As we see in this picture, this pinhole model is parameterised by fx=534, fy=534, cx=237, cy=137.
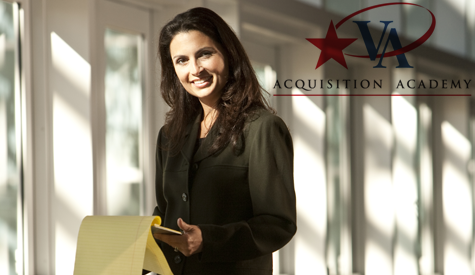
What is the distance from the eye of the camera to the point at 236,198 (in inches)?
47.9

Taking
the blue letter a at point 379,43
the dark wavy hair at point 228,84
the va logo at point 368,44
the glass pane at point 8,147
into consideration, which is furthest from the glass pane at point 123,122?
the dark wavy hair at point 228,84

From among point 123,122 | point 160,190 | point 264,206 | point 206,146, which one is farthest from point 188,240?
point 123,122

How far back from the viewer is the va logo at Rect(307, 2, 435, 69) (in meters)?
3.43

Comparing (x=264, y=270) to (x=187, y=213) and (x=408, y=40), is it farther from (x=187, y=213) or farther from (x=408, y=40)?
(x=408, y=40)

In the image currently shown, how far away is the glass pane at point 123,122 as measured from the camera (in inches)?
112

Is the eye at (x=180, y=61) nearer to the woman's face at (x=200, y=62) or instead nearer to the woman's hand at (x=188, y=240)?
the woman's face at (x=200, y=62)

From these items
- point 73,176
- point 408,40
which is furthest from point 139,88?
point 408,40

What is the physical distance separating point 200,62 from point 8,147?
1447 mm

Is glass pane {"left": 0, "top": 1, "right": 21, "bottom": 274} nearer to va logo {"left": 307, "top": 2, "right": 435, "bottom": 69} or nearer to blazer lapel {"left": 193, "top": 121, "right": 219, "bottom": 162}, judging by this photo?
blazer lapel {"left": 193, "top": 121, "right": 219, "bottom": 162}

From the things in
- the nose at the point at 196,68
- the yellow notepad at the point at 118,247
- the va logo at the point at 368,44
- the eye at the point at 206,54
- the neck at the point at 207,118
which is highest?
the va logo at the point at 368,44

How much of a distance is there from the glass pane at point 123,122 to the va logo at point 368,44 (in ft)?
3.94

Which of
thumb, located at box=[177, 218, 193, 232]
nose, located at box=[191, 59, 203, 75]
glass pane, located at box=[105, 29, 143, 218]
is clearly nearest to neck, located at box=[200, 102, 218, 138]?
nose, located at box=[191, 59, 203, 75]

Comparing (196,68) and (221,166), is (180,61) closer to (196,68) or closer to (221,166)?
(196,68)

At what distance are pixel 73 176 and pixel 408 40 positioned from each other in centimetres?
223
